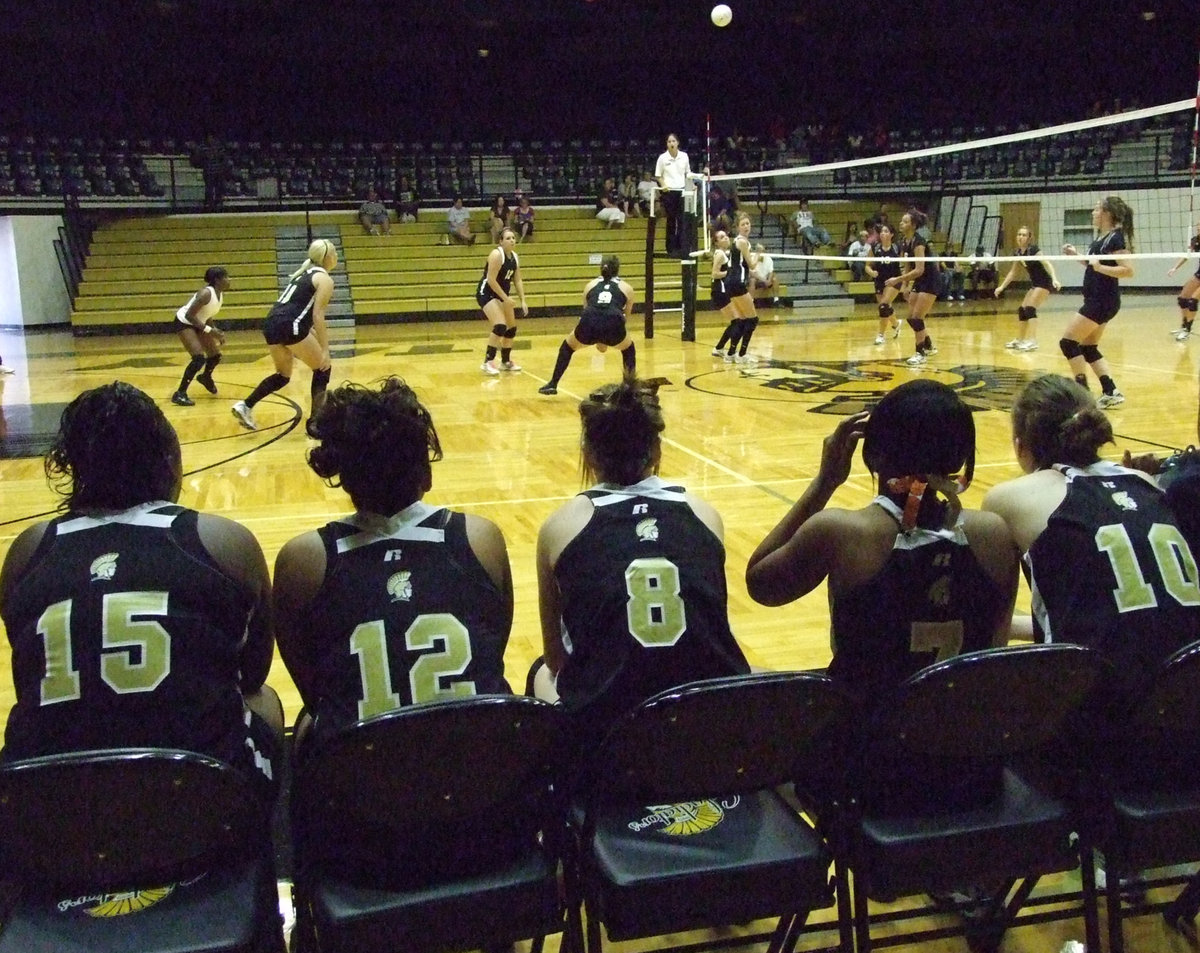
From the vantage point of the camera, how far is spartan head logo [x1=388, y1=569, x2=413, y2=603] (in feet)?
7.32

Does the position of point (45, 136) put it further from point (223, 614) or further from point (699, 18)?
point (223, 614)

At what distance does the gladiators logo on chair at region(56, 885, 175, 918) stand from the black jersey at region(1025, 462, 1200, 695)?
6.32 feet

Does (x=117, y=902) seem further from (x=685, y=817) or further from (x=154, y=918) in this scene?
(x=685, y=817)

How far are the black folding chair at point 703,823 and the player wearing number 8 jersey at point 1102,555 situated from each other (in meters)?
0.74

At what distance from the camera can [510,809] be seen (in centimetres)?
209

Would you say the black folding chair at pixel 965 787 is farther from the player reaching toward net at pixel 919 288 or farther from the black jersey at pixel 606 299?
the player reaching toward net at pixel 919 288

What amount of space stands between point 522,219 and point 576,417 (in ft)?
46.7

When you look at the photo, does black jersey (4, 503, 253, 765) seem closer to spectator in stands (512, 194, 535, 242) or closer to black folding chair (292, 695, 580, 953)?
black folding chair (292, 695, 580, 953)

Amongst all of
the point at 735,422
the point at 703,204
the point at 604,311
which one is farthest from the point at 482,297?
the point at 735,422

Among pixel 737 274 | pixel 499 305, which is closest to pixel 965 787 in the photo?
pixel 499 305

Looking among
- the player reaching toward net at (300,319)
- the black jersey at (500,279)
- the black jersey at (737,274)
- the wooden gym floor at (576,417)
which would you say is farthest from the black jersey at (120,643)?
the black jersey at (737,274)

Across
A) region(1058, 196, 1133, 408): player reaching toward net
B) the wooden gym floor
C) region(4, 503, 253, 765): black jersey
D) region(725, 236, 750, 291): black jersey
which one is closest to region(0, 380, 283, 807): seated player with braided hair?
region(4, 503, 253, 765): black jersey

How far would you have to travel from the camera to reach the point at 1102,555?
8.11ft

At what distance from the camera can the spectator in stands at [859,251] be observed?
69.7 feet
